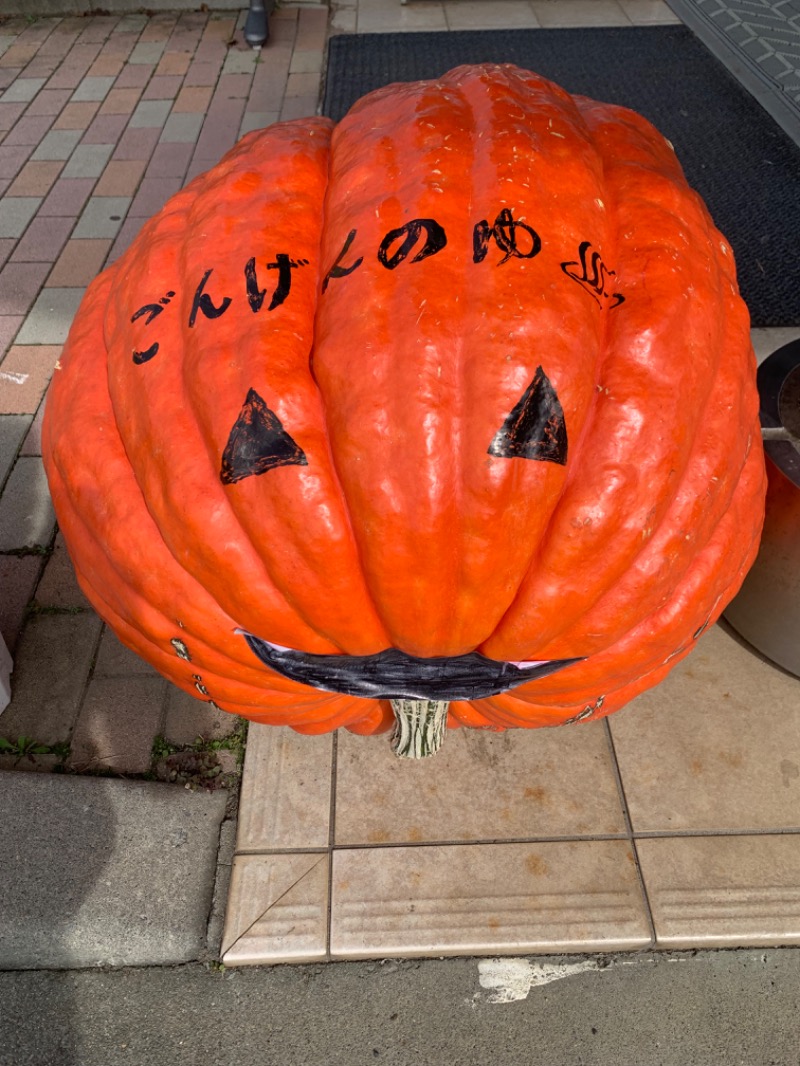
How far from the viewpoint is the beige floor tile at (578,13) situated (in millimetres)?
6102

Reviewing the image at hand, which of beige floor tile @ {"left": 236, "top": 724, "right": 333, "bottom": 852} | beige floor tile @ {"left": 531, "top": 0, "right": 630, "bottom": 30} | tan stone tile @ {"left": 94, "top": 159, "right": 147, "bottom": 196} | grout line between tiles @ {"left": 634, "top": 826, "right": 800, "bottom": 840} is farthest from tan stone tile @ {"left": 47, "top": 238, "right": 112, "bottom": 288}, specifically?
beige floor tile @ {"left": 531, "top": 0, "right": 630, "bottom": 30}

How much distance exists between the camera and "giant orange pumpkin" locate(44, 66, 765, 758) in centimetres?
124

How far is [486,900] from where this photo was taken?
77.2 inches

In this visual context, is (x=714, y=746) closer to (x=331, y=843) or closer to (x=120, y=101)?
(x=331, y=843)

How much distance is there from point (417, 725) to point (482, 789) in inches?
19.3

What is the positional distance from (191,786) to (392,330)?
1.47 m

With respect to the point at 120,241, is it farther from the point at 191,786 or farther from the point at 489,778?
the point at 489,778

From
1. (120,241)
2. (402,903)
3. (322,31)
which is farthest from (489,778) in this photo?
(322,31)

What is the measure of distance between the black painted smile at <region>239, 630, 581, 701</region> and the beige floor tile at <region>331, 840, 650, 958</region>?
0.72 metres

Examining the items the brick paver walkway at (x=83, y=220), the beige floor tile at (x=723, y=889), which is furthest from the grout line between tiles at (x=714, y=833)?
the brick paver walkway at (x=83, y=220)

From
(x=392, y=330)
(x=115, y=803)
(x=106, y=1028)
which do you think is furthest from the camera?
(x=115, y=803)

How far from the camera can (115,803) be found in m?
2.11

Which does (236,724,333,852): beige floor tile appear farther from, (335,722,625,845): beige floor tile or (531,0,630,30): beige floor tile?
(531,0,630,30): beige floor tile

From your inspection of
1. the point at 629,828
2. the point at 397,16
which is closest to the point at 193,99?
the point at 397,16
